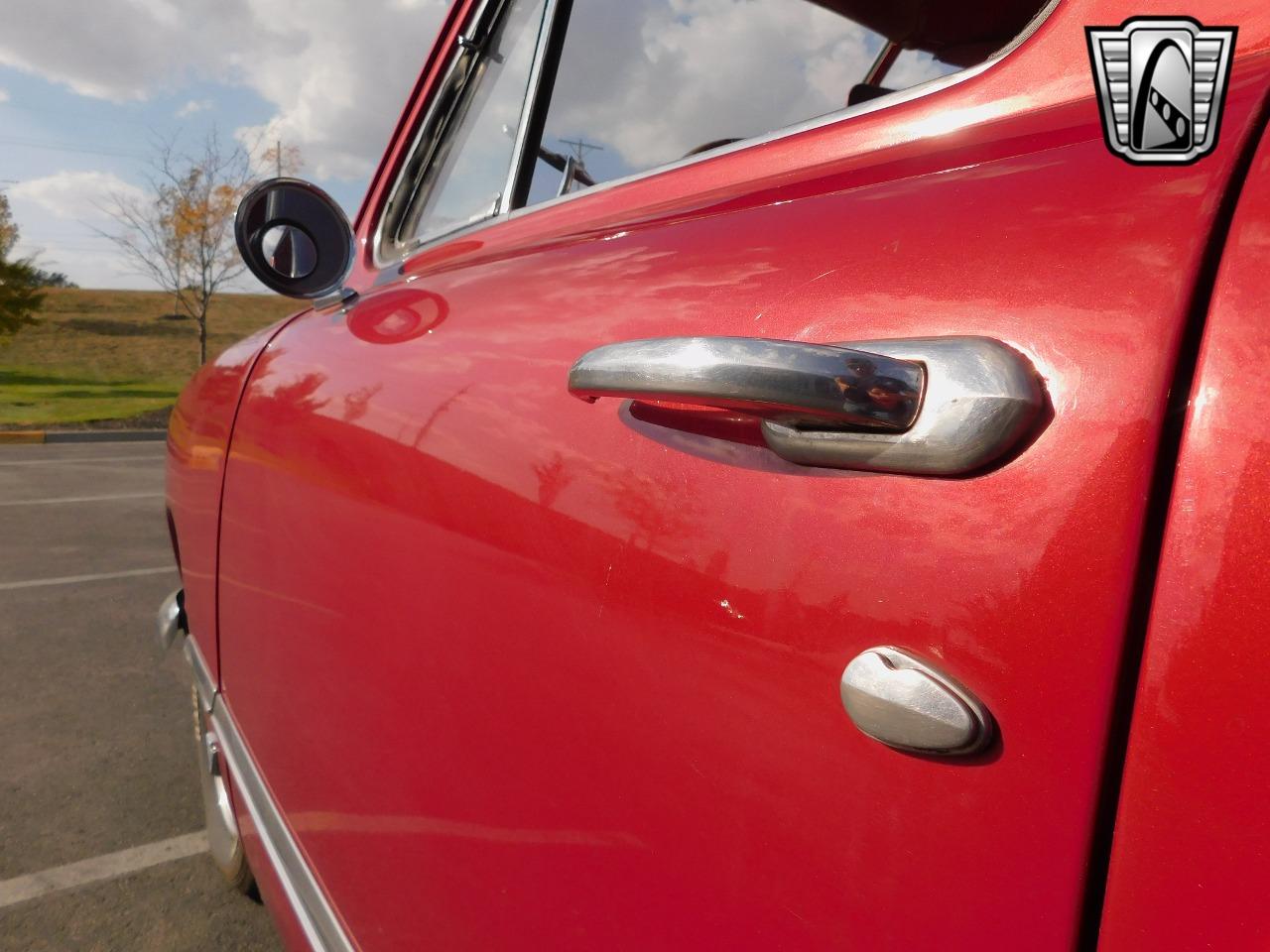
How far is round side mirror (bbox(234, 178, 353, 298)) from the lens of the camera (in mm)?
1715

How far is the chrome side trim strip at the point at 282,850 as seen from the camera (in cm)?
129

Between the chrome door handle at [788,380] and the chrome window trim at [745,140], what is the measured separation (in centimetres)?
37

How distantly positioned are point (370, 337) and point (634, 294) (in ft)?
2.00

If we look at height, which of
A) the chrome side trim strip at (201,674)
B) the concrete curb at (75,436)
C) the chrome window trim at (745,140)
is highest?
the chrome window trim at (745,140)

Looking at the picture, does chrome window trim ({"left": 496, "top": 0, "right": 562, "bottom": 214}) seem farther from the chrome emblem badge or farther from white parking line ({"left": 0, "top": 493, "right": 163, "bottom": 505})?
white parking line ({"left": 0, "top": 493, "right": 163, "bottom": 505})

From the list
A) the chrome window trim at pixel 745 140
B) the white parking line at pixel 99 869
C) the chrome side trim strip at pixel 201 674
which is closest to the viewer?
the chrome window trim at pixel 745 140

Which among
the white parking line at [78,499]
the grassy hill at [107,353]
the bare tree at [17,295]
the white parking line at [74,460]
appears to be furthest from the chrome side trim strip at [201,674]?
the bare tree at [17,295]

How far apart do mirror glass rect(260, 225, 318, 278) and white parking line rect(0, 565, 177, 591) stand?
444 centimetres

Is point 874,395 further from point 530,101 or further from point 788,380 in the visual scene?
point 530,101

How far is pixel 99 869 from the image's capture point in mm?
2592

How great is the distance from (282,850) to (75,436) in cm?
1336

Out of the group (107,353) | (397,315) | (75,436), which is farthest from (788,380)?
(107,353)

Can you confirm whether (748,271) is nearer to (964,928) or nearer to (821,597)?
(821,597)

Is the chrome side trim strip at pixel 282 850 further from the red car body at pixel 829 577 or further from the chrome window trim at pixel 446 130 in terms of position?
the chrome window trim at pixel 446 130
